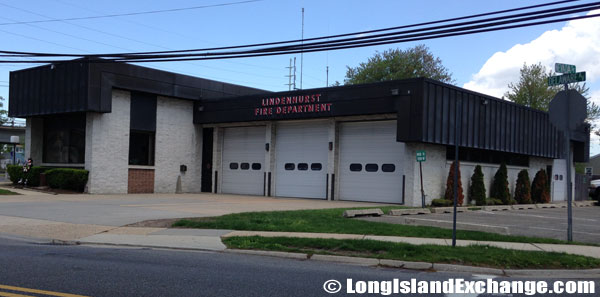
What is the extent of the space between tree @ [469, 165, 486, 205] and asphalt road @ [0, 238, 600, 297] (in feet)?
58.2

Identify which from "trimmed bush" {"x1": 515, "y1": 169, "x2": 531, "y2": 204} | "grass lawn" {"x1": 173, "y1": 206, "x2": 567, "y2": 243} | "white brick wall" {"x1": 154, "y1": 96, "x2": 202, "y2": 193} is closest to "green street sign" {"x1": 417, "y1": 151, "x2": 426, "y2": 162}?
"grass lawn" {"x1": 173, "y1": 206, "x2": 567, "y2": 243}

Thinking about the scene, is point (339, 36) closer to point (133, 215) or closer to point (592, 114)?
point (133, 215)

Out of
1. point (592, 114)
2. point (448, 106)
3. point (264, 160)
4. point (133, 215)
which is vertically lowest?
point (133, 215)

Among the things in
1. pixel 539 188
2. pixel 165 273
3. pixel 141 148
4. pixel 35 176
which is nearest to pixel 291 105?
pixel 141 148

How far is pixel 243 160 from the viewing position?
30.1m

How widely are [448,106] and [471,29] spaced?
9.66m

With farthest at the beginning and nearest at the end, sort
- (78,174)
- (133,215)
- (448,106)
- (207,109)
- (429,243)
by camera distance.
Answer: (207,109), (78,174), (448,106), (133,215), (429,243)

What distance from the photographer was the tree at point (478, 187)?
82.2 ft

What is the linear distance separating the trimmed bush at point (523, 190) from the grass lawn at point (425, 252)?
20.3 m

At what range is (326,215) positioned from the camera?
15984 millimetres

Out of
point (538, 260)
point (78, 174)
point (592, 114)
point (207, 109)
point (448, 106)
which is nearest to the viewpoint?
point (538, 260)

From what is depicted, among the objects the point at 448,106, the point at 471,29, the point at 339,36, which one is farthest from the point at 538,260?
the point at 448,106

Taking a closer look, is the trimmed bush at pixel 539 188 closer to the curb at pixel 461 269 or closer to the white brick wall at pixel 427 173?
the white brick wall at pixel 427 173

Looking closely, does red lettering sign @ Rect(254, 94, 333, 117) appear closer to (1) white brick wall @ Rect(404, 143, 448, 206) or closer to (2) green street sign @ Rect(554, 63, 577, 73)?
(1) white brick wall @ Rect(404, 143, 448, 206)
